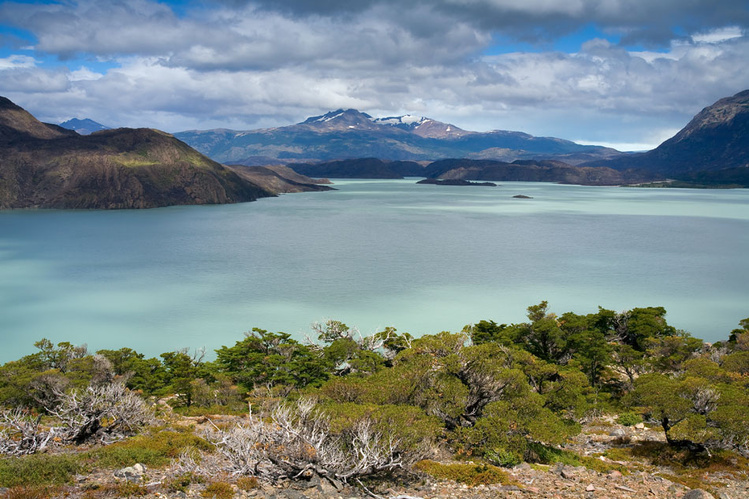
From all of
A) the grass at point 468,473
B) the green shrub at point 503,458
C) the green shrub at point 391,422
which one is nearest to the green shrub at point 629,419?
the green shrub at point 503,458

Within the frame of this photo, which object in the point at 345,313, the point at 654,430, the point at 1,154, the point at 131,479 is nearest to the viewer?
the point at 131,479

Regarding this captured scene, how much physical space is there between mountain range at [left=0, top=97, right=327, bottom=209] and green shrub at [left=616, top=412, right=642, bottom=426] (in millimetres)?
156267

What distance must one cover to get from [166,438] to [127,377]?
1125 centimetres

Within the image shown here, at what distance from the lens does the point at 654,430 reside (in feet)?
65.8

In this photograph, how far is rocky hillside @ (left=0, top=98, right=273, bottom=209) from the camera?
151375mm

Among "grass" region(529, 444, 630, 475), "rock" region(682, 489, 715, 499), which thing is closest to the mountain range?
"grass" region(529, 444, 630, 475)

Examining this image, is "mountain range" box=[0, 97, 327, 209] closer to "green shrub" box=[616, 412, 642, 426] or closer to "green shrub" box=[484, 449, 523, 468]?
"green shrub" box=[616, 412, 642, 426]

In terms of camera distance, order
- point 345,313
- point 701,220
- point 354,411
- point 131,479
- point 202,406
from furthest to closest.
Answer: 1. point 701,220
2. point 345,313
3. point 202,406
4. point 354,411
5. point 131,479

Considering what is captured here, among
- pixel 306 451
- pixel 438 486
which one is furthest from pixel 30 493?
pixel 438 486

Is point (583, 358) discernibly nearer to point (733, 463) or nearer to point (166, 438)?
point (733, 463)

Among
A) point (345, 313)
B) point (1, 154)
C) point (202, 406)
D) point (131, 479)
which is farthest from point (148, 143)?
point (131, 479)

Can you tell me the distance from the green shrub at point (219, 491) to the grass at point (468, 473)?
15.9 ft

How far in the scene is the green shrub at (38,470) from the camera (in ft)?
39.0

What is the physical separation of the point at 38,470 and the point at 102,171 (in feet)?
547
